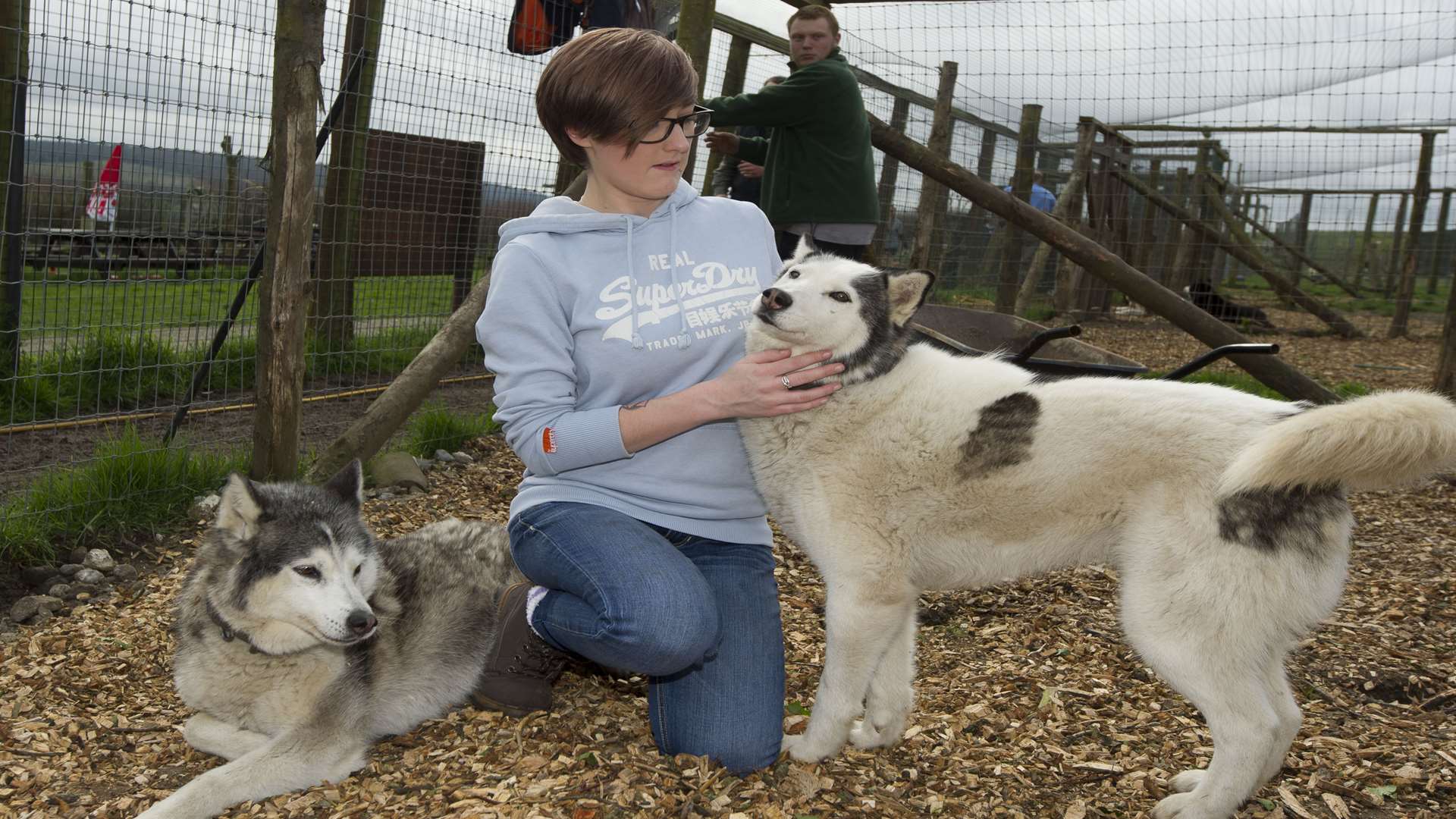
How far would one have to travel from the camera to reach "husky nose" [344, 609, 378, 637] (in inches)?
100

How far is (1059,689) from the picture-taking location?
10.3ft

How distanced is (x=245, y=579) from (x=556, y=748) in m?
0.91

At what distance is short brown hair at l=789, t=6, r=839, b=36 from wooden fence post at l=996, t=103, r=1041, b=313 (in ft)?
12.0

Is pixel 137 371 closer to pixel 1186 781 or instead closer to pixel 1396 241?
pixel 1186 781

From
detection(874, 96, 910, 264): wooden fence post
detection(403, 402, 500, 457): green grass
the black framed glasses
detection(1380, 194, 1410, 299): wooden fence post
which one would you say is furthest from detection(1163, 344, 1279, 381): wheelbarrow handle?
detection(1380, 194, 1410, 299): wooden fence post

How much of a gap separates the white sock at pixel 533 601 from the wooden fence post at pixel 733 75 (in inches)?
188

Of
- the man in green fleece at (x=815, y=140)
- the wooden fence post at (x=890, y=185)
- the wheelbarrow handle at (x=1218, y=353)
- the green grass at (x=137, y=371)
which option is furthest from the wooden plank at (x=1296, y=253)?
the green grass at (x=137, y=371)

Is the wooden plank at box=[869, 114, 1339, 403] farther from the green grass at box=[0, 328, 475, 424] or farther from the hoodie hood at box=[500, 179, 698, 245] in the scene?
the green grass at box=[0, 328, 475, 424]

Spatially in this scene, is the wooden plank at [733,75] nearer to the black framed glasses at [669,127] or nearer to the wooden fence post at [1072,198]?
the wooden fence post at [1072,198]

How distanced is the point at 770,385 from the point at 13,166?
4.22 m

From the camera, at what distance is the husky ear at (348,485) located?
296cm

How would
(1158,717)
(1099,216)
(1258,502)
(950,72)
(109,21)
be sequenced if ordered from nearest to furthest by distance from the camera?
(1258,502) → (1158,717) → (109,21) → (950,72) → (1099,216)

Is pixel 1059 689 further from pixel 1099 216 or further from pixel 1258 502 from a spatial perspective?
pixel 1099 216

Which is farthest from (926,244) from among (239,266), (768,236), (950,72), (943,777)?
(943,777)
